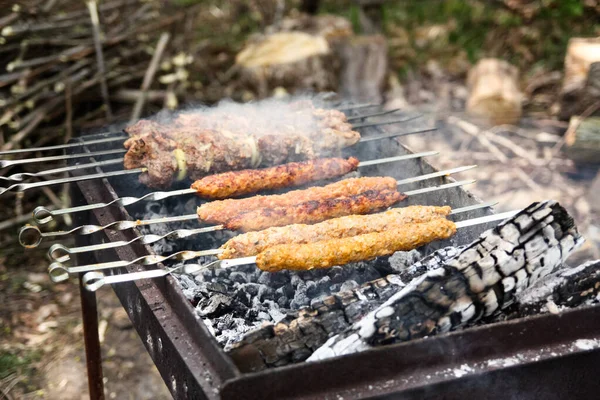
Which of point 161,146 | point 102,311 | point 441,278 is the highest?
point 161,146

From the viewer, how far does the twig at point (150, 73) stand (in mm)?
6644

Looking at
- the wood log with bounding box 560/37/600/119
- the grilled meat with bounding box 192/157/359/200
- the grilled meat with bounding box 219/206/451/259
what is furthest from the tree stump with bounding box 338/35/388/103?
the grilled meat with bounding box 219/206/451/259

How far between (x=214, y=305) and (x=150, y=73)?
15.7ft

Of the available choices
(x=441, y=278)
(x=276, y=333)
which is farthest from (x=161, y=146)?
(x=441, y=278)

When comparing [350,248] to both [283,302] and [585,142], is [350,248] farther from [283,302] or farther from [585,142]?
[585,142]

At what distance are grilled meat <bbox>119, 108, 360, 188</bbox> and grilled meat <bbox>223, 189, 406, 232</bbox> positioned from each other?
60cm

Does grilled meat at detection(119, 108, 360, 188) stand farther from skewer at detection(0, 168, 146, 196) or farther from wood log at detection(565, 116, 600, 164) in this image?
wood log at detection(565, 116, 600, 164)

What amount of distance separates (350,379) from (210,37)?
8.72 metres

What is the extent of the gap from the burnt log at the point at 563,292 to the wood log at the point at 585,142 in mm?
4255

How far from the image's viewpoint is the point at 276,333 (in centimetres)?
217

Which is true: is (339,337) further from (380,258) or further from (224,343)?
(380,258)

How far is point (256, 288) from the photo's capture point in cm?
281

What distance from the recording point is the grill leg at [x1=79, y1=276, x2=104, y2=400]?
3604mm

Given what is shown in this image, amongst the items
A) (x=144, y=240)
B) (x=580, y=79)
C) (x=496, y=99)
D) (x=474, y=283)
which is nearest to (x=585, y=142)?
(x=580, y=79)
